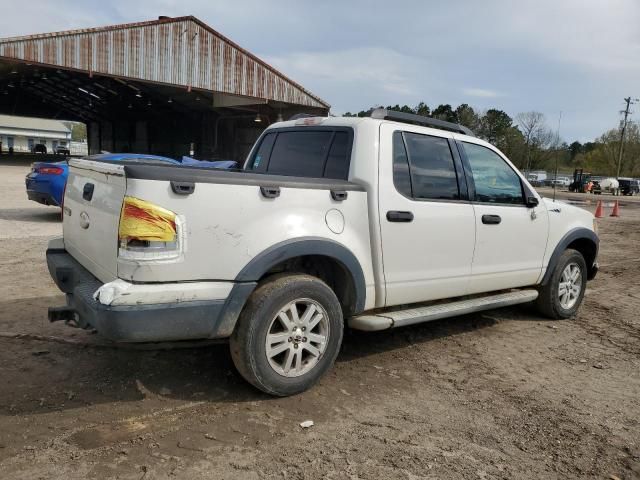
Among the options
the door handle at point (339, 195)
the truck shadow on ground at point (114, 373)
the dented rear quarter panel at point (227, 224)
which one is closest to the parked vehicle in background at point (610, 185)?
the truck shadow on ground at point (114, 373)

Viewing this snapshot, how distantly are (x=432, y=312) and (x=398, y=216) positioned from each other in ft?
2.94

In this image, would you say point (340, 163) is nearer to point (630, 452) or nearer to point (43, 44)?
point (630, 452)

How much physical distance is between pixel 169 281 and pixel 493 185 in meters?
3.25

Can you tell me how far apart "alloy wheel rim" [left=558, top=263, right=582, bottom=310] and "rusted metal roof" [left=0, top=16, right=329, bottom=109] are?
927 inches

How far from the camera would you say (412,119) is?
4469 mm

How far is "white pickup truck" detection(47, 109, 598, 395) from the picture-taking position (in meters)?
2.98

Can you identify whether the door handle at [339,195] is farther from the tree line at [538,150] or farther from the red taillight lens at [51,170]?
the tree line at [538,150]

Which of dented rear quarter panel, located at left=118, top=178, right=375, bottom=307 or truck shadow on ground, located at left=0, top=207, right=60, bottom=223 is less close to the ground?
dented rear quarter panel, located at left=118, top=178, right=375, bottom=307

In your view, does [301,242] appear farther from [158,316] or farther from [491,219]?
[491,219]

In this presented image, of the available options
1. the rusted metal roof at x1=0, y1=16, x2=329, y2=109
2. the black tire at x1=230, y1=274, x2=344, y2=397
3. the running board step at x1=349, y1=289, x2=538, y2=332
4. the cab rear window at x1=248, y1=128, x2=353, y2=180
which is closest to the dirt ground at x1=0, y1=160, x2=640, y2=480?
the black tire at x1=230, y1=274, x2=344, y2=397

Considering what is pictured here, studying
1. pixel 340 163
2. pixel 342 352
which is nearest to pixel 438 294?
pixel 342 352

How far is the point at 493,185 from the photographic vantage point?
4941mm

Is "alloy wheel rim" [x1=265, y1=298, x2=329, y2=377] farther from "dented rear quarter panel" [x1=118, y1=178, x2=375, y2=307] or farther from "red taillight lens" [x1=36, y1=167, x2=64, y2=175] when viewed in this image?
"red taillight lens" [x1=36, y1=167, x2=64, y2=175]

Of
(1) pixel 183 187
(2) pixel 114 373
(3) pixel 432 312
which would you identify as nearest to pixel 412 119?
(3) pixel 432 312
